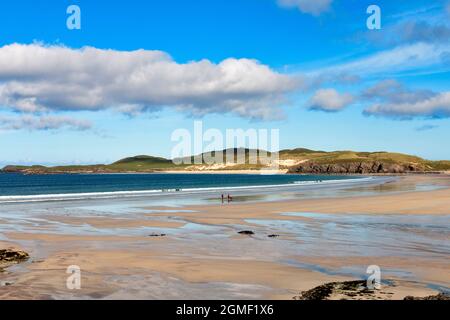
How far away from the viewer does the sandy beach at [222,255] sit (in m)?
12.6

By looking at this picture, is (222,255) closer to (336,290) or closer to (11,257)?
(336,290)

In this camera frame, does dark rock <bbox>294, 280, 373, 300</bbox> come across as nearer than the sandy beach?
Yes

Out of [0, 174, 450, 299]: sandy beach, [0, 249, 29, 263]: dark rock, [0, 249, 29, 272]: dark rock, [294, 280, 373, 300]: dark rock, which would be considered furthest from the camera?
[0, 249, 29, 263]: dark rock

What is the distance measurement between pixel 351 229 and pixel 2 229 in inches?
826

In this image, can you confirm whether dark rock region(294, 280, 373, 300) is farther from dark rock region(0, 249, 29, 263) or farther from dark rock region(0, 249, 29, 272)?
dark rock region(0, 249, 29, 263)

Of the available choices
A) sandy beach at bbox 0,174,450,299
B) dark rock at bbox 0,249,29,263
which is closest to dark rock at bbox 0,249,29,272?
dark rock at bbox 0,249,29,263

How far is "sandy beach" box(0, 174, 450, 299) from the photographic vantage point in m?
12.6

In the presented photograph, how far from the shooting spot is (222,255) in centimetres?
1808

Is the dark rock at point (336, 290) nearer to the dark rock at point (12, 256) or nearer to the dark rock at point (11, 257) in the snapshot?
the dark rock at point (11, 257)

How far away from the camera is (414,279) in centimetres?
1366

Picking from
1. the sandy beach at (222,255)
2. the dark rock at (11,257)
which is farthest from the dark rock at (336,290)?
the dark rock at (11,257)

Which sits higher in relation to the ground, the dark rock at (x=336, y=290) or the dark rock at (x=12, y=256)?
the dark rock at (x=12, y=256)
